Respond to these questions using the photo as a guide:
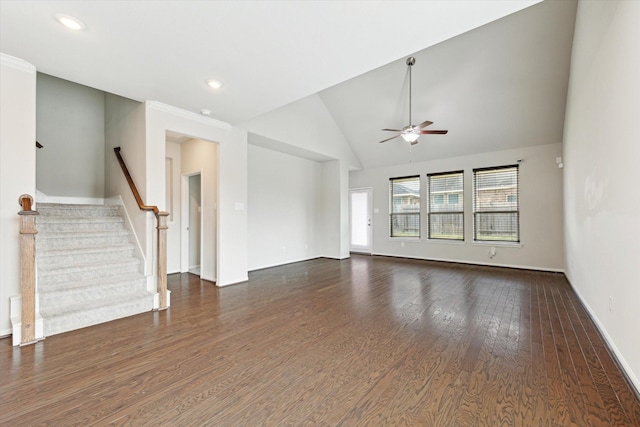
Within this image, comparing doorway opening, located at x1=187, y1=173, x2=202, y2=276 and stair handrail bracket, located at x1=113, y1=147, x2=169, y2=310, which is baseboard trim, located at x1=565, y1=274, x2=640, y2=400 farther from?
doorway opening, located at x1=187, y1=173, x2=202, y2=276

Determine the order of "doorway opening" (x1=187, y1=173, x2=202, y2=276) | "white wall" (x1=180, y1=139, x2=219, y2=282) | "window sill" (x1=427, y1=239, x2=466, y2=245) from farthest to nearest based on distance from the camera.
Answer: "window sill" (x1=427, y1=239, x2=466, y2=245)
"doorway opening" (x1=187, y1=173, x2=202, y2=276)
"white wall" (x1=180, y1=139, x2=219, y2=282)

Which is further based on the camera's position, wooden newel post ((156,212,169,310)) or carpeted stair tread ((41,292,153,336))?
wooden newel post ((156,212,169,310))

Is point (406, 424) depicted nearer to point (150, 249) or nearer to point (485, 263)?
point (150, 249)

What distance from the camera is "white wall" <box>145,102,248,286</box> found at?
391 cm

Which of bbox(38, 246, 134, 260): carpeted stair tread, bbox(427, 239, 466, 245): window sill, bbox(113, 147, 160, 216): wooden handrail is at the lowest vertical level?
bbox(427, 239, 466, 245): window sill

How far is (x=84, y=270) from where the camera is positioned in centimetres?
346

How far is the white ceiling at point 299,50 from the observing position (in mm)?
2154

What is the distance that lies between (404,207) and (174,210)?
5.82 meters

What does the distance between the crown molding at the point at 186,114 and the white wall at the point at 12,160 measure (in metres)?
1.20

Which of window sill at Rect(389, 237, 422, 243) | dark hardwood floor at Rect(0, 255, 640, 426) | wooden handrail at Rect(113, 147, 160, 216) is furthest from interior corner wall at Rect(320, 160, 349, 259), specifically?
wooden handrail at Rect(113, 147, 160, 216)

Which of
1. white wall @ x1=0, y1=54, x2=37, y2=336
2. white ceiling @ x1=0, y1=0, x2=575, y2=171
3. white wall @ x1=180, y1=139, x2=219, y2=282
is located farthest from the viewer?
white wall @ x1=180, y1=139, x2=219, y2=282

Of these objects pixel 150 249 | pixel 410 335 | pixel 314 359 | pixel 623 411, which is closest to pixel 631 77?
pixel 623 411

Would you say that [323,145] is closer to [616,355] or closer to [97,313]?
[97,313]

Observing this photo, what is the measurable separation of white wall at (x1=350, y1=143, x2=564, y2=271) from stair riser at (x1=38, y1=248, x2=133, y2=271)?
6.43 metres
